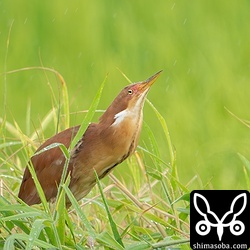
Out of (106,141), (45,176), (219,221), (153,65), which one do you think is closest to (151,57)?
(153,65)

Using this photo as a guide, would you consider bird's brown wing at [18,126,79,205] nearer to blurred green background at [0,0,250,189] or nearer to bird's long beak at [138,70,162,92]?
bird's long beak at [138,70,162,92]

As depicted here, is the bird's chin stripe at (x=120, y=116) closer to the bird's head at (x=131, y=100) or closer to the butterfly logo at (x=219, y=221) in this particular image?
the bird's head at (x=131, y=100)

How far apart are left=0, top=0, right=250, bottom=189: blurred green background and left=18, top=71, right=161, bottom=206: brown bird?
2927 mm

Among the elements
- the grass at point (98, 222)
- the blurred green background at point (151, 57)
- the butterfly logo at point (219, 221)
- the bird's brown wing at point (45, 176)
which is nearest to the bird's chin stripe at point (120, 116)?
the grass at point (98, 222)

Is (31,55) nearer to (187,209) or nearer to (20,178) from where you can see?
(20,178)

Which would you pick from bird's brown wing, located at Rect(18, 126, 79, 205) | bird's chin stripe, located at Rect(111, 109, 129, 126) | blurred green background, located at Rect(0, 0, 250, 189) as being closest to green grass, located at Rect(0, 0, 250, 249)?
blurred green background, located at Rect(0, 0, 250, 189)

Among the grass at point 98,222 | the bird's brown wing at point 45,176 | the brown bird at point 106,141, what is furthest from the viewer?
the bird's brown wing at point 45,176

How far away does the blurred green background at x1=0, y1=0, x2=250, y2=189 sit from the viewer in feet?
25.3

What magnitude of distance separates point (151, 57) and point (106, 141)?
14.5 ft

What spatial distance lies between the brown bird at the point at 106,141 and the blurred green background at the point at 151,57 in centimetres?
293

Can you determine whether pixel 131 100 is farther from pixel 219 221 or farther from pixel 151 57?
pixel 151 57

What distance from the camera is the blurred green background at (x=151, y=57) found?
773 cm

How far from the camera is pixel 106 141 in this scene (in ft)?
13.8

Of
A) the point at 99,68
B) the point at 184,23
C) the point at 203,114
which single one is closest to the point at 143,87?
the point at 203,114
